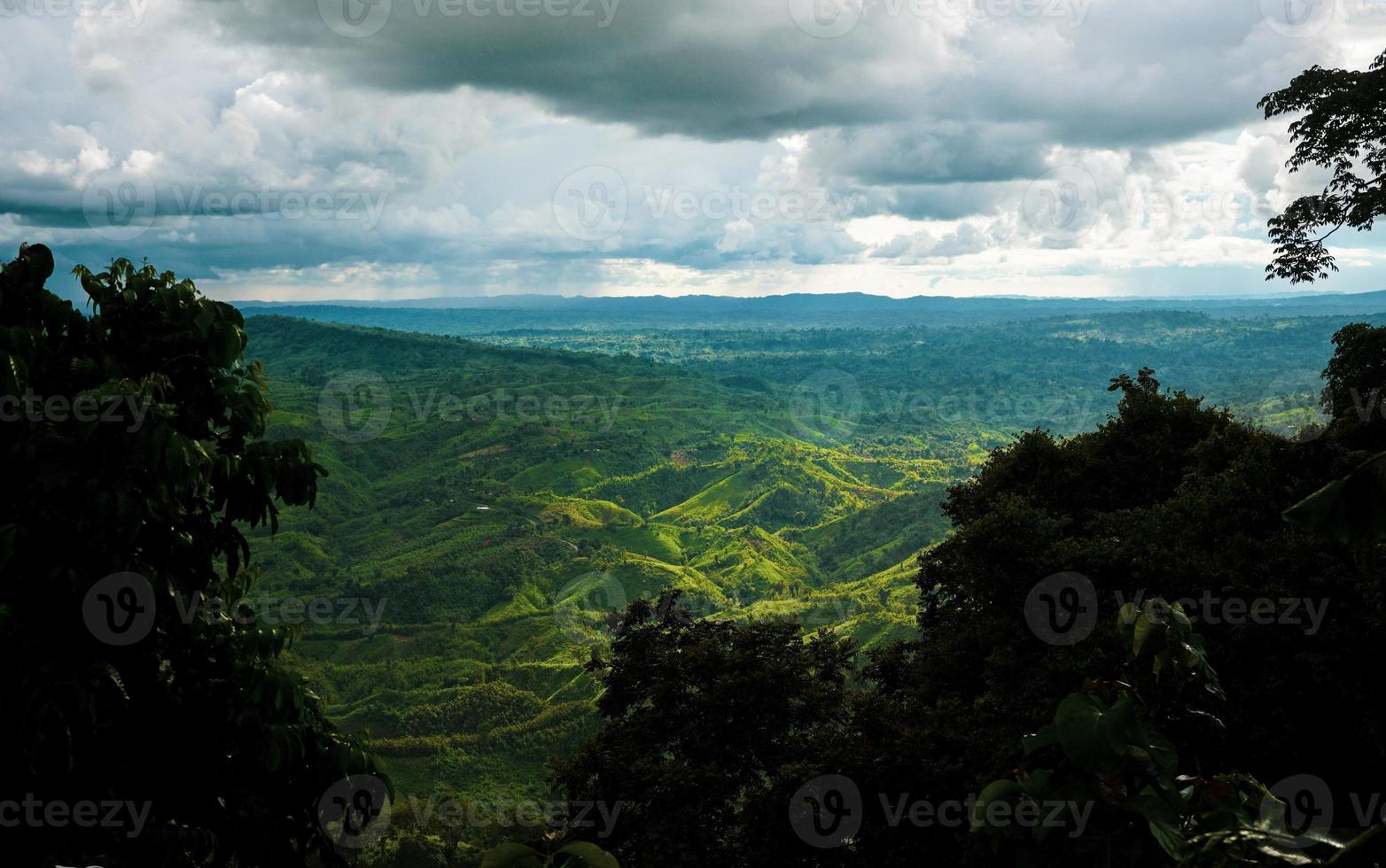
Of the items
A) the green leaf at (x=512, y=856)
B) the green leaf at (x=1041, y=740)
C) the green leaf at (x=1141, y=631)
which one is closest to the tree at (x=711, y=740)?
the green leaf at (x=1041, y=740)

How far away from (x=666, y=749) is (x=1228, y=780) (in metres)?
17.0

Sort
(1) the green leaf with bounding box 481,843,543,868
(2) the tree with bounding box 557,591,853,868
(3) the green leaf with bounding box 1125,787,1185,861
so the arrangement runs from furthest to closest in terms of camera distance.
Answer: (2) the tree with bounding box 557,591,853,868
(3) the green leaf with bounding box 1125,787,1185,861
(1) the green leaf with bounding box 481,843,543,868

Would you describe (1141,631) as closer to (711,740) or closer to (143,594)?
(143,594)

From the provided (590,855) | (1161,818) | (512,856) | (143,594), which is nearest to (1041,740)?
(1161,818)

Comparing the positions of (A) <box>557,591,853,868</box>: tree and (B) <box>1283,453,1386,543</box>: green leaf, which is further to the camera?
(A) <box>557,591,853,868</box>: tree

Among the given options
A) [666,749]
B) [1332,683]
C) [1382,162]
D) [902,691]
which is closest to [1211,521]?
[1332,683]

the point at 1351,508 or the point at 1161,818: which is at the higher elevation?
the point at 1351,508

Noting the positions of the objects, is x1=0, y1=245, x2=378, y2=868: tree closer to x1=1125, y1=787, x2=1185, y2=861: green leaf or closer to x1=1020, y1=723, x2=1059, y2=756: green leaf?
x1=1020, y1=723, x2=1059, y2=756: green leaf

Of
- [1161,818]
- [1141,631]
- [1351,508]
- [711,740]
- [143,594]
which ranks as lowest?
[711,740]

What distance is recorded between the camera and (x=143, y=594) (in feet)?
19.9

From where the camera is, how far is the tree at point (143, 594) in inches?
224

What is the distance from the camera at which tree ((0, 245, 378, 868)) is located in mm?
5699

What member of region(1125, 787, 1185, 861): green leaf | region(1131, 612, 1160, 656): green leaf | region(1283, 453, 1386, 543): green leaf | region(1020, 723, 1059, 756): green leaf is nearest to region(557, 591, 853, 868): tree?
region(1020, 723, 1059, 756): green leaf

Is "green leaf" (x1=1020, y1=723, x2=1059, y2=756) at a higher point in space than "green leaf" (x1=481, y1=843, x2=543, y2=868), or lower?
higher
